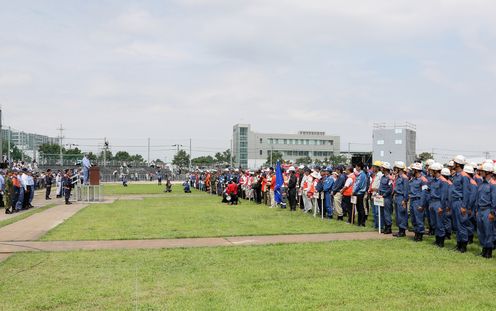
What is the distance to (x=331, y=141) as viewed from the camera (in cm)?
12169

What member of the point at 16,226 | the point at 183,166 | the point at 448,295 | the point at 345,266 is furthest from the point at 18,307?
the point at 183,166

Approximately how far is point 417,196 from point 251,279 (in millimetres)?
6444

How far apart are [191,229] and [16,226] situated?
576cm

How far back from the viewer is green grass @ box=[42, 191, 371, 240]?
13.4 metres

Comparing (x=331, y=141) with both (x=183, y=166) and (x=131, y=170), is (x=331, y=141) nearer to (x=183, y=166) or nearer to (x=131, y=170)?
(x=183, y=166)

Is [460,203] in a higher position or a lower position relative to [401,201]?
higher

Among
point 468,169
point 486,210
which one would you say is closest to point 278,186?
point 468,169

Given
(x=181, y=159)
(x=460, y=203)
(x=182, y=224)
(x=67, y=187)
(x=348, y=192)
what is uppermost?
(x=181, y=159)

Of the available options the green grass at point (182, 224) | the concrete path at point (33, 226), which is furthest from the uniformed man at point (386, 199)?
the concrete path at point (33, 226)

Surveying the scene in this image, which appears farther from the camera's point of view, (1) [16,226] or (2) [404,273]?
(1) [16,226]

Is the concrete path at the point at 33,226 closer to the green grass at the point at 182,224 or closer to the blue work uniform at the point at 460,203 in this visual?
the green grass at the point at 182,224

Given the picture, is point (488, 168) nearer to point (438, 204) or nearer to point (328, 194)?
point (438, 204)

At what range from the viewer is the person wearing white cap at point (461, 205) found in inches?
432

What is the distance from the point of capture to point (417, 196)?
1274 centimetres
